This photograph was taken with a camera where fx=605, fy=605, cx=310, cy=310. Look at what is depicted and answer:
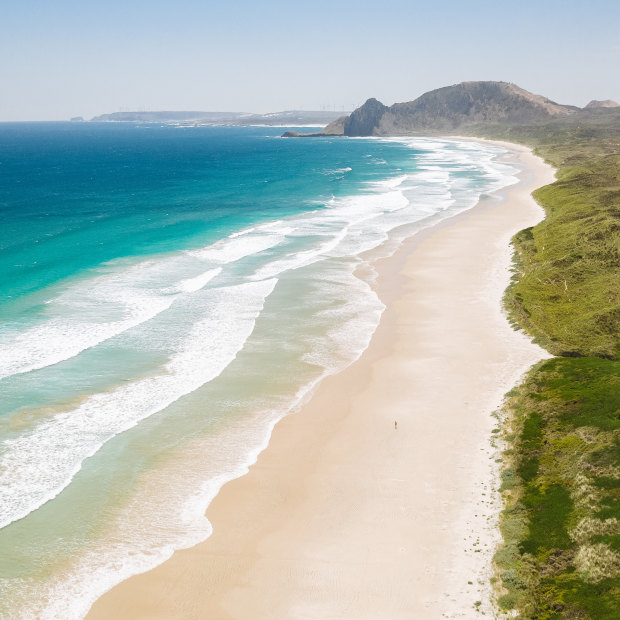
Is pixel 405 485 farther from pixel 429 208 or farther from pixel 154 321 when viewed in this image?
pixel 429 208

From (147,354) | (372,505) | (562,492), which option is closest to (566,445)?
(562,492)

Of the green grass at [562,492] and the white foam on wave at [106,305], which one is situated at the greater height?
the white foam on wave at [106,305]

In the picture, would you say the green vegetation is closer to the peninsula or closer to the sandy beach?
the peninsula

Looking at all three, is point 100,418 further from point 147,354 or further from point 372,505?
point 372,505

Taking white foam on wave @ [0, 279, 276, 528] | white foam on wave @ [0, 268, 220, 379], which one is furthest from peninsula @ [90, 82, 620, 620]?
white foam on wave @ [0, 268, 220, 379]

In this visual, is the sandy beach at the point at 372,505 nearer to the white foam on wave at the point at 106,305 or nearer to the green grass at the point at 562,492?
the green grass at the point at 562,492

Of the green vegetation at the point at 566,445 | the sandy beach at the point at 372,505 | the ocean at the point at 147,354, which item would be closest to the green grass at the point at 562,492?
the green vegetation at the point at 566,445
